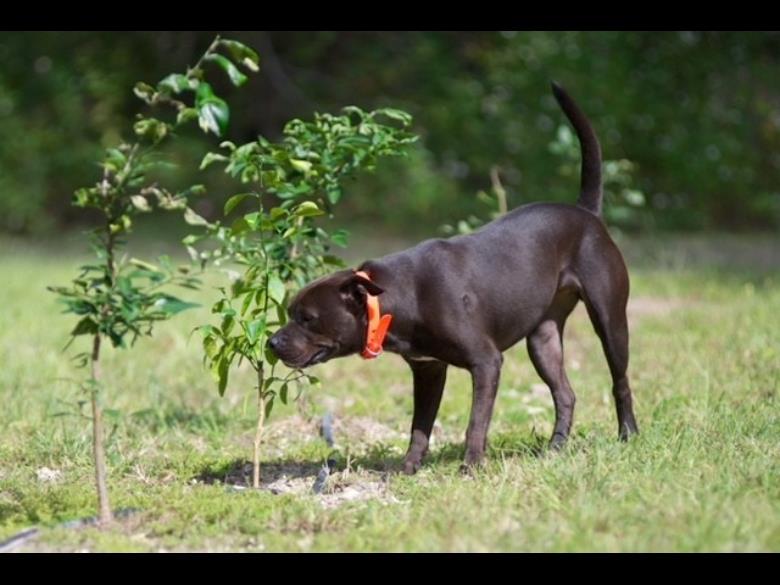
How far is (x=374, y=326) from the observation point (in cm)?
514

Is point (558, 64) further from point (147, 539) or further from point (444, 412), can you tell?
point (147, 539)

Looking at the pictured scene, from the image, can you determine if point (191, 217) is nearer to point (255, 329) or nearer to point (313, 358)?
point (255, 329)

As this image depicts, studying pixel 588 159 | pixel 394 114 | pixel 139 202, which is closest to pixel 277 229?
pixel 394 114

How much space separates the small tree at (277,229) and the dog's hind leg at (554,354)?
3.43 feet

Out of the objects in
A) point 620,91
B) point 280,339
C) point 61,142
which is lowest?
point 280,339

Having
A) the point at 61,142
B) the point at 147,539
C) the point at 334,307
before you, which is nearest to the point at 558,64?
the point at 61,142

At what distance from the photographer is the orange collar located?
5137mm

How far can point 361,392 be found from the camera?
23.5 ft

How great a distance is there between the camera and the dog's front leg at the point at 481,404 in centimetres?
525

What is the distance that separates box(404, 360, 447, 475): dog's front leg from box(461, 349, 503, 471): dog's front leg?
31 centimetres

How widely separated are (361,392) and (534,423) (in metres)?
1.21

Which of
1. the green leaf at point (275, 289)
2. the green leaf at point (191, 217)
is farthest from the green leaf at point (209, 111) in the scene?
the green leaf at point (275, 289)

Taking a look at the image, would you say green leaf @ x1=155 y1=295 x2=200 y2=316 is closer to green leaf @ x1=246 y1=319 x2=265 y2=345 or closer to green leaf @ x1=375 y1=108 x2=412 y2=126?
green leaf @ x1=246 y1=319 x2=265 y2=345

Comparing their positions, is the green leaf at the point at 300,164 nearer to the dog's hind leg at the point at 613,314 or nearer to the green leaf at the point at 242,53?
the green leaf at the point at 242,53
